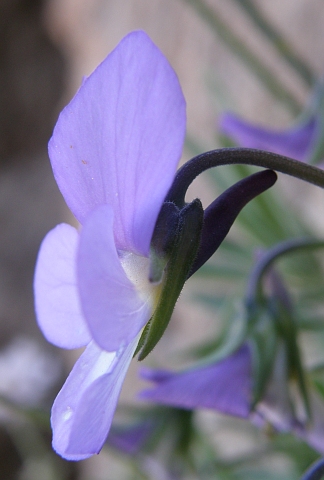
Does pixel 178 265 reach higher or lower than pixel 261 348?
higher

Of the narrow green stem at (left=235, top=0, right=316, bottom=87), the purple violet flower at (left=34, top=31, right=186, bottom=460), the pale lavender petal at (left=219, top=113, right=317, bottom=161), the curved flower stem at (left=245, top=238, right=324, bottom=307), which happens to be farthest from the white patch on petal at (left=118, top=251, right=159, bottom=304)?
the narrow green stem at (left=235, top=0, right=316, bottom=87)

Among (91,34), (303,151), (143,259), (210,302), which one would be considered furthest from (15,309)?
(143,259)

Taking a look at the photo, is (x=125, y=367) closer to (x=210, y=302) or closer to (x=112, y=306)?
(x=112, y=306)

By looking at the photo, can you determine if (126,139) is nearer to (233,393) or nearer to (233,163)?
(233,163)

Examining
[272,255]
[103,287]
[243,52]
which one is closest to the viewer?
[103,287]

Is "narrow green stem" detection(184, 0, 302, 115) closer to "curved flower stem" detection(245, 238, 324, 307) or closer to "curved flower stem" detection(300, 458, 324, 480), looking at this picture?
"curved flower stem" detection(245, 238, 324, 307)

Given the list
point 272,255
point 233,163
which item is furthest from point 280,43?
point 233,163

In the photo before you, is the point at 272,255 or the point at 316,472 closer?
the point at 316,472
